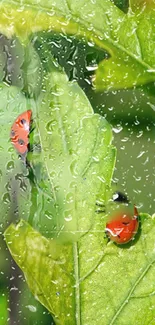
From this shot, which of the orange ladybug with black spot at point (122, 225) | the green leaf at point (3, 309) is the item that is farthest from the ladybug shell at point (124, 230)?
the green leaf at point (3, 309)

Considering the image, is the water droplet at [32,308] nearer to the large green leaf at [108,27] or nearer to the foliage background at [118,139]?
the foliage background at [118,139]

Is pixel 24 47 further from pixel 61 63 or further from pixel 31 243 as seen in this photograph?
pixel 31 243

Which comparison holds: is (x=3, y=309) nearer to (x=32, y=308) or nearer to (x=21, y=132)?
(x=32, y=308)

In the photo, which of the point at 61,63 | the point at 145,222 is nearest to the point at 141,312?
the point at 145,222

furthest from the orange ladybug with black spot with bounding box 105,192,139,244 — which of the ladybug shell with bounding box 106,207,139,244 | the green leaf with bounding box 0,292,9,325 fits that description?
the green leaf with bounding box 0,292,9,325

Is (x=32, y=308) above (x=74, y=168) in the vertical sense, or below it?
below

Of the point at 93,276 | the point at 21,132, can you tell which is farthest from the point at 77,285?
the point at 21,132

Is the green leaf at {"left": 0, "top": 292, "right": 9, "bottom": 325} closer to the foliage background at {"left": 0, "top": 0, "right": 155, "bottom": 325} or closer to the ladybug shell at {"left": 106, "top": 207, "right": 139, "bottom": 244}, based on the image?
the foliage background at {"left": 0, "top": 0, "right": 155, "bottom": 325}
